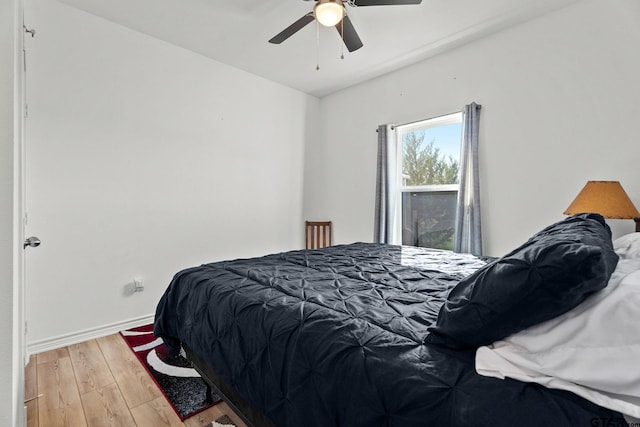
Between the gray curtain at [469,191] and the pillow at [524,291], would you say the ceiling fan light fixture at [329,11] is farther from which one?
the pillow at [524,291]

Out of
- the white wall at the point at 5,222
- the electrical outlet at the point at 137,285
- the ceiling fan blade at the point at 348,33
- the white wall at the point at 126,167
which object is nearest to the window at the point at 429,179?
the ceiling fan blade at the point at 348,33

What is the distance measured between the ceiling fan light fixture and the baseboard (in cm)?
299

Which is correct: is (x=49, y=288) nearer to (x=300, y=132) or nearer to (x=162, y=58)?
(x=162, y=58)

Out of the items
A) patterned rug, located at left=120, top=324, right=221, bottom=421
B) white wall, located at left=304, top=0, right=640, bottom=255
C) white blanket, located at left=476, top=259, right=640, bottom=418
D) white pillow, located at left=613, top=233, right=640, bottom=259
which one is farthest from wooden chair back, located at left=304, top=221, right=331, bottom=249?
white blanket, located at left=476, top=259, right=640, bottom=418

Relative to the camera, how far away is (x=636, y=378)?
2.00 feet

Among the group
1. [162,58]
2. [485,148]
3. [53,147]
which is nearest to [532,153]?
[485,148]

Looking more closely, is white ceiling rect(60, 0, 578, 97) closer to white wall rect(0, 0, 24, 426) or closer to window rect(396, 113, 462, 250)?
window rect(396, 113, 462, 250)

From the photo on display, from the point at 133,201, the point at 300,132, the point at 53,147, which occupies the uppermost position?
the point at 300,132

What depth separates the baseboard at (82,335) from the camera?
92.8 inches

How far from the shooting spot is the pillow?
2.25ft

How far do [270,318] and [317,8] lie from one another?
6.18 feet

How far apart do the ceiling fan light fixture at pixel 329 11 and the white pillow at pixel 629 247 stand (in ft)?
6.51

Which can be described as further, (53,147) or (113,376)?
(53,147)

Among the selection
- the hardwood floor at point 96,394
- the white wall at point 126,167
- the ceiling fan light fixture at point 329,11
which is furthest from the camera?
the white wall at point 126,167
